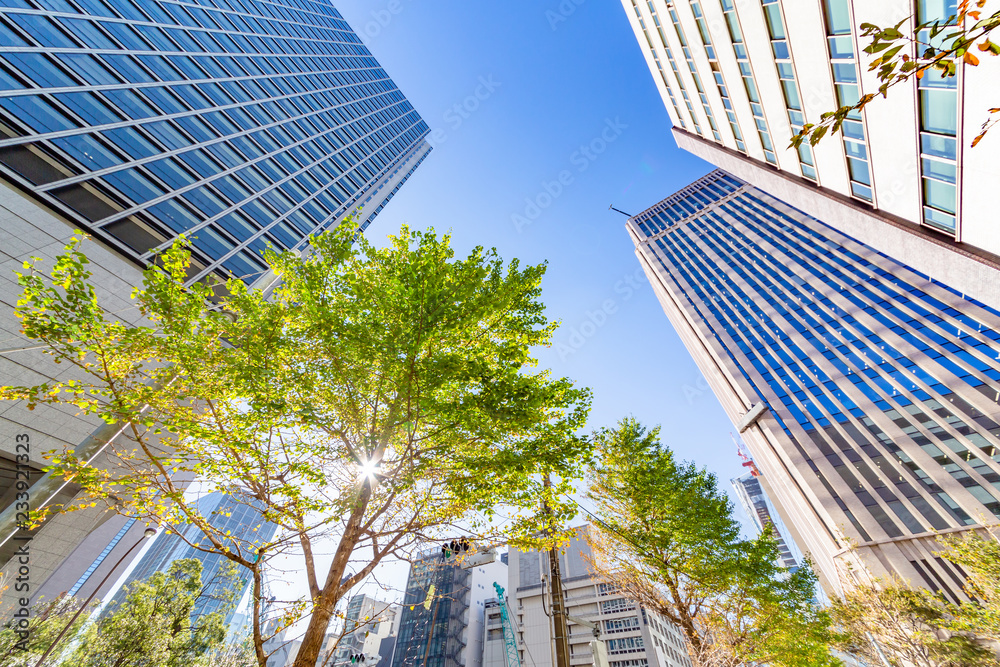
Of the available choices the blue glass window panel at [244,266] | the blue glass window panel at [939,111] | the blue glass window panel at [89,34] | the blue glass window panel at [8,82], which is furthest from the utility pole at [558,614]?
the blue glass window panel at [89,34]

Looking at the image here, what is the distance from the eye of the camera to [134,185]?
2108cm

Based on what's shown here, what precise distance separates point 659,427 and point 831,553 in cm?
3282

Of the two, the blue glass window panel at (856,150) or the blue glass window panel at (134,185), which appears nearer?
the blue glass window panel at (856,150)

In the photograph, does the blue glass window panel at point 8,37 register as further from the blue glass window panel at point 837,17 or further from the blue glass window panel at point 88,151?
the blue glass window panel at point 837,17

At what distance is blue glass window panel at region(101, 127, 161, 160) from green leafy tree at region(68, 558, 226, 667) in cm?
2340

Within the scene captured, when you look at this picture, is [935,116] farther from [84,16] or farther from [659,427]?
[84,16]

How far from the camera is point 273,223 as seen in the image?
98.4 ft

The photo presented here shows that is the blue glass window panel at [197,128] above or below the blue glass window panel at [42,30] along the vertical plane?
above

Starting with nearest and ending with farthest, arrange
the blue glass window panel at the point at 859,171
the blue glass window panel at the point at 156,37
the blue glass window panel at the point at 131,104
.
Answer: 1. the blue glass window panel at the point at 859,171
2. the blue glass window panel at the point at 131,104
3. the blue glass window panel at the point at 156,37

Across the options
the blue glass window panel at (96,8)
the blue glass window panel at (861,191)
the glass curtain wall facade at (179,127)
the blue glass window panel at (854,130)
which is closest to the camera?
the blue glass window panel at (854,130)

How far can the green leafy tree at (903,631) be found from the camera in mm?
15469

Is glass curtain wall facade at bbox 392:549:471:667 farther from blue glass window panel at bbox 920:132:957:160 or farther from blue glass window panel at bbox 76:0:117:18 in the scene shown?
blue glass window panel at bbox 76:0:117:18

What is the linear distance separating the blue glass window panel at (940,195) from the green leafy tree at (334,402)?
14849mm

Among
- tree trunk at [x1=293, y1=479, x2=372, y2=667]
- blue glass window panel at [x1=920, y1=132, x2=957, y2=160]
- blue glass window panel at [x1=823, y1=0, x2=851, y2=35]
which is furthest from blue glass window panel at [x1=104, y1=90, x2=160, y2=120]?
blue glass window panel at [x1=920, y1=132, x2=957, y2=160]
